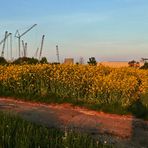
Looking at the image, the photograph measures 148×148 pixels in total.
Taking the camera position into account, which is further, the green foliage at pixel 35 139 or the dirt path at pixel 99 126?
the dirt path at pixel 99 126

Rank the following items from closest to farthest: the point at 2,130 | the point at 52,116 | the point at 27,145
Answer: the point at 27,145, the point at 2,130, the point at 52,116

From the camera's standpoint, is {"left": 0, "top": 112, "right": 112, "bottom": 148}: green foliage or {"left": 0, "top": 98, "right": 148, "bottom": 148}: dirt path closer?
{"left": 0, "top": 112, "right": 112, "bottom": 148}: green foliage

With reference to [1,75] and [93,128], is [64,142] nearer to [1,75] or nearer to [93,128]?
[93,128]

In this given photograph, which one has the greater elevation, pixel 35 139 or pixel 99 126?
pixel 35 139

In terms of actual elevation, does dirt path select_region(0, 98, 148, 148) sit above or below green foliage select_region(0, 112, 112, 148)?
below

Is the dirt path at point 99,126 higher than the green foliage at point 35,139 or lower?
lower

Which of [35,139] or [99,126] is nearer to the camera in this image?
[35,139]

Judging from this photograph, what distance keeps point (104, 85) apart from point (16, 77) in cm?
336

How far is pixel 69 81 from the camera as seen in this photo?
66.7 feet

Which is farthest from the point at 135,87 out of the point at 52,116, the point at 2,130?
the point at 2,130

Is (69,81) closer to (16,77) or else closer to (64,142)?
(16,77)

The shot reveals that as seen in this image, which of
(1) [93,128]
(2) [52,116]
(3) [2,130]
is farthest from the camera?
(2) [52,116]

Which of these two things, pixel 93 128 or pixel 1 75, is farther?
pixel 1 75

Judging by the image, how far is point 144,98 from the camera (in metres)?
20.2
